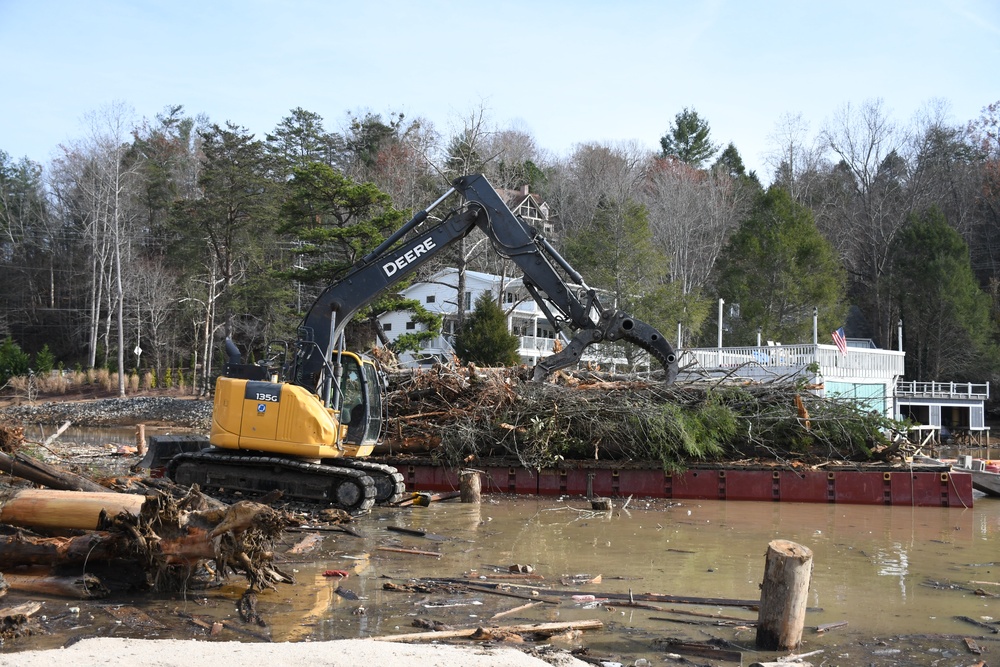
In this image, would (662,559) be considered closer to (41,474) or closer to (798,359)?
(41,474)

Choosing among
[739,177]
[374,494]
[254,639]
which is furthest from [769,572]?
[739,177]

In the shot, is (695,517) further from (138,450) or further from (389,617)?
(138,450)

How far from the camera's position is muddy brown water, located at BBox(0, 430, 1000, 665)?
752cm

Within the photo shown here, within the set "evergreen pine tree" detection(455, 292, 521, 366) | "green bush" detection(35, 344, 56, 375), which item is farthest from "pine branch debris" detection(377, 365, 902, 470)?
"green bush" detection(35, 344, 56, 375)

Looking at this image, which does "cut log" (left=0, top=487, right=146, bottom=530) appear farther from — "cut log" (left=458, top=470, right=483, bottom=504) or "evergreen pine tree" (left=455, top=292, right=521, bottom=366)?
"evergreen pine tree" (left=455, top=292, right=521, bottom=366)

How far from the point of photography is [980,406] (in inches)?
1660

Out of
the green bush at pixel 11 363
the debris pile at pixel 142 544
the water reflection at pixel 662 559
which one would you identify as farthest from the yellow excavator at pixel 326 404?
the green bush at pixel 11 363

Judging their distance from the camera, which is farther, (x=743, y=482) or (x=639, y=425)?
(x=743, y=482)

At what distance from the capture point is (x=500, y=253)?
53.0 ft

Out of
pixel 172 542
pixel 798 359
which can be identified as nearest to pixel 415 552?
pixel 172 542

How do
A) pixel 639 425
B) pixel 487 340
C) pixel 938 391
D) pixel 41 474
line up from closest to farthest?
pixel 41 474
pixel 639 425
pixel 487 340
pixel 938 391

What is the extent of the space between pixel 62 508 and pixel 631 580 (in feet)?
19.6

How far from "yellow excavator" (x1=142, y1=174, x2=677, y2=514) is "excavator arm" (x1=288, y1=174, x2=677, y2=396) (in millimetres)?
19

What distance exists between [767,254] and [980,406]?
12013 millimetres
